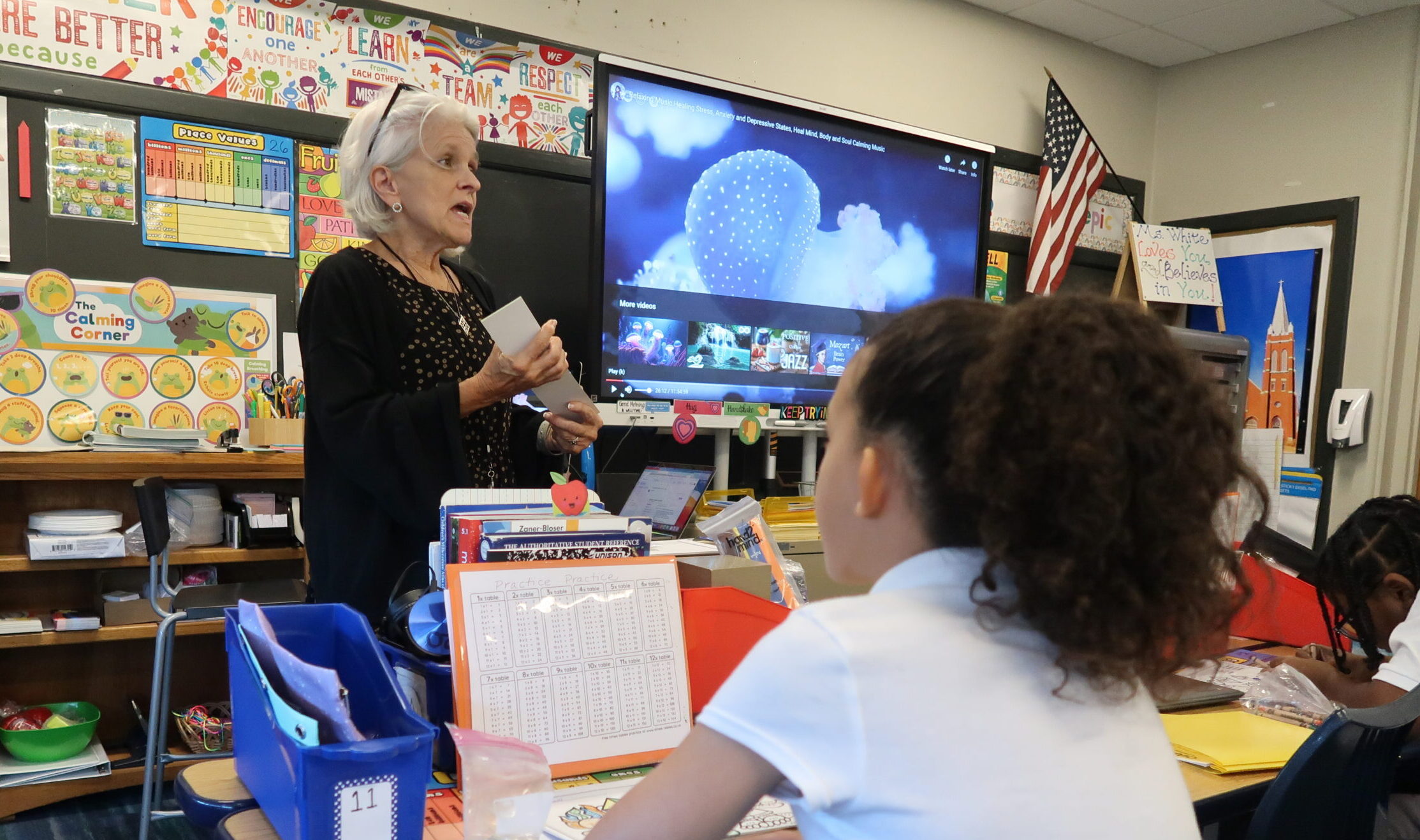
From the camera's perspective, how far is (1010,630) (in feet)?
2.18

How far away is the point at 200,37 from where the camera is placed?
8.21ft

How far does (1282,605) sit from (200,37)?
299 centimetres

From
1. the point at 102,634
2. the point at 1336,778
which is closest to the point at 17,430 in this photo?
the point at 102,634

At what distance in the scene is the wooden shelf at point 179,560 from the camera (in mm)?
2398

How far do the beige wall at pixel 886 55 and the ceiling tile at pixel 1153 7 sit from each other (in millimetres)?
313

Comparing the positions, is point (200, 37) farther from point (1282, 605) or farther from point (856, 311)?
point (1282, 605)

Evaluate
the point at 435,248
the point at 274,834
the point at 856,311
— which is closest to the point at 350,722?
the point at 274,834

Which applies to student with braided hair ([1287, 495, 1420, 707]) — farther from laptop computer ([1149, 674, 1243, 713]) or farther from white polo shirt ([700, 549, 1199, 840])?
white polo shirt ([700, 549, 1199, 840])

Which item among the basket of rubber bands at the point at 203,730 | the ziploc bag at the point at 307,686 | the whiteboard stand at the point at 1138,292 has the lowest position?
the basket of rubber bands at the point at 203,730

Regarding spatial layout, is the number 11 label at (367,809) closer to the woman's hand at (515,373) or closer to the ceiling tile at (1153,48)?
the woman's hand at (515,373)

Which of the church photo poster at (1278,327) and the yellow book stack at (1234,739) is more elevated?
the church photo poster at (1278,327)

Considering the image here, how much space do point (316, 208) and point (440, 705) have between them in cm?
206

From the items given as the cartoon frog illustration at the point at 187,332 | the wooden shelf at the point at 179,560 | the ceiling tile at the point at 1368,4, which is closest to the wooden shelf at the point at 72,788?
the wooden shelf at the point at 179,560

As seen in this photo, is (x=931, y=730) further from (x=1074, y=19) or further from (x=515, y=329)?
(x=1074, y=19)
